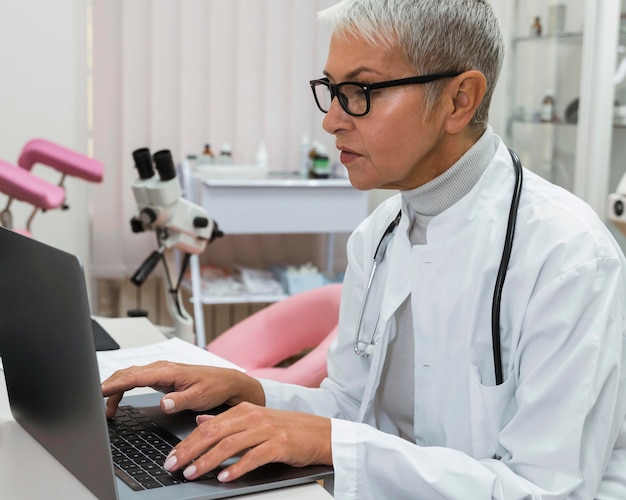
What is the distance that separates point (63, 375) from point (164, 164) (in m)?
1.78

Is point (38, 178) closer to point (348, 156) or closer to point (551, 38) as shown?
point (348, 156)

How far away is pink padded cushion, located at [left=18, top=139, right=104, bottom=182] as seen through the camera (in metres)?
2.40

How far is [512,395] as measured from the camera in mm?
1156

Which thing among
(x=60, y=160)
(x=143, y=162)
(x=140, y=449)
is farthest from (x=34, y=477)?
(x=143, y=162)

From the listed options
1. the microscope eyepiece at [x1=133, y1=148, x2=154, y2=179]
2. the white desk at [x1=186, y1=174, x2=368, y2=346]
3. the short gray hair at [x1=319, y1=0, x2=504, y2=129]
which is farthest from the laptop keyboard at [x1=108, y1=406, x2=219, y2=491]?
the white desk at [x1=186, y1=174, x2=368, y2=346]

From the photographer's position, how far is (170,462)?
977mm

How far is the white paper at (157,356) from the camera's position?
151 centimetres

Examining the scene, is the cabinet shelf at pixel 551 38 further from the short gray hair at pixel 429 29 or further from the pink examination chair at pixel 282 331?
the short gray hair at pixel 429 29

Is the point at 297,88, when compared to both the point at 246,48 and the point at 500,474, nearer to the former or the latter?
the point at 246,48

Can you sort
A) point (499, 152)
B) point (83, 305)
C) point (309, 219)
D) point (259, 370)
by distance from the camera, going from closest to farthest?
point (83, 305), point (499, 152), point (259, 370), point (309, 219)

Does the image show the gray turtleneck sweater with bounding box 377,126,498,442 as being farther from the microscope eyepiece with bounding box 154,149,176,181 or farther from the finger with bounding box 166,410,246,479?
the microscope eyepiece with bounding box 154,149,176,181

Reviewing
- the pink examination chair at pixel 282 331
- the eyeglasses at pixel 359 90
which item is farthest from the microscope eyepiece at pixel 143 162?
the eyeglasses at pixel 359 90

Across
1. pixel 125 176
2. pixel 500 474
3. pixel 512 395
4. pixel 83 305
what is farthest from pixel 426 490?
pixel 125 176

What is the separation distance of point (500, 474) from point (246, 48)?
3.06 m
